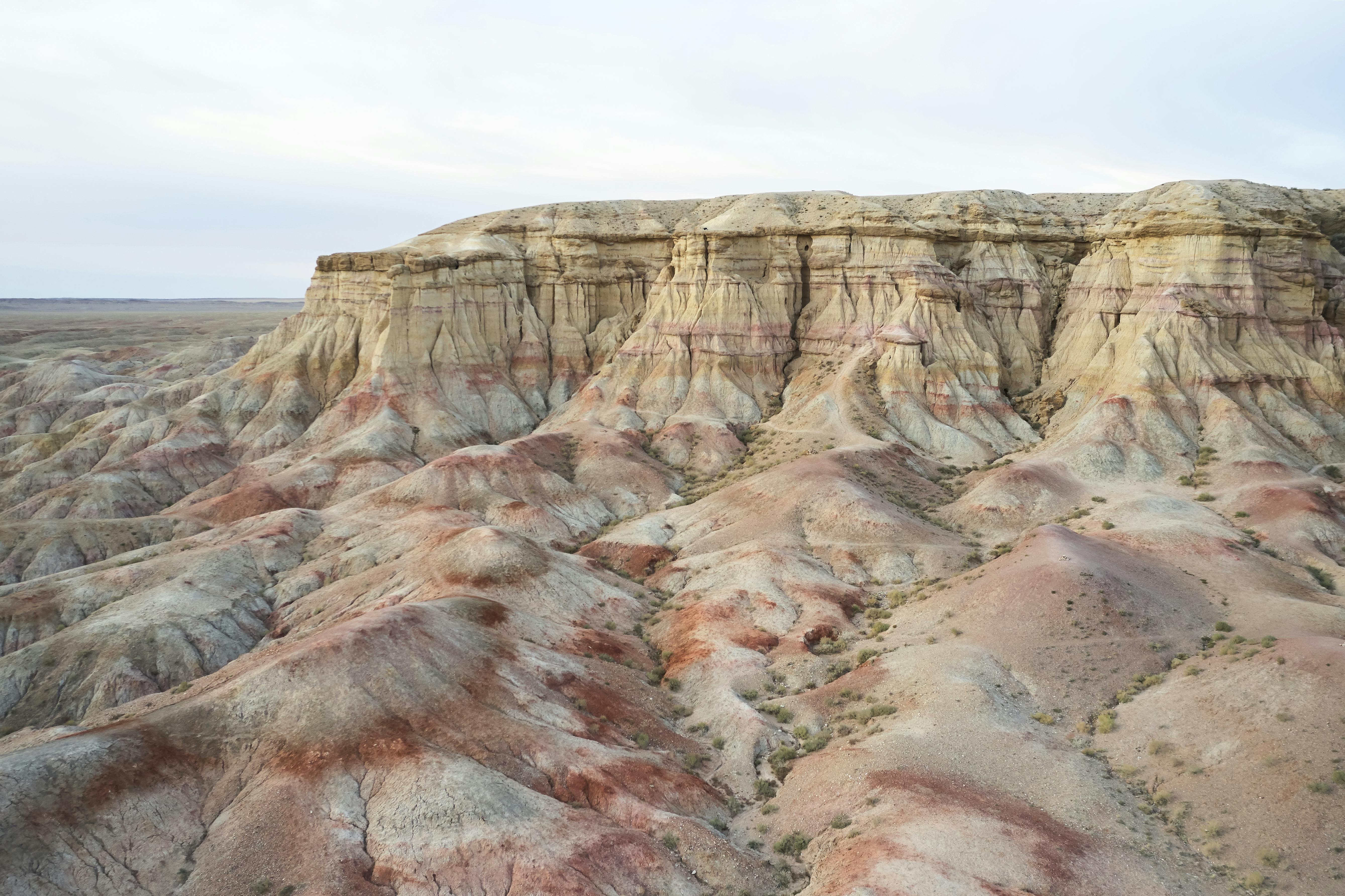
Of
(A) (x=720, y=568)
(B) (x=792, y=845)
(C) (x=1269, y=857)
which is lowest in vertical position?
(B) (x=792, y=845)

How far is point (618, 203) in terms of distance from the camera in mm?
93125

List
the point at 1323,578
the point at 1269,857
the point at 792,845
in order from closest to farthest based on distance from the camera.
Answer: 1. the point at 1269,857
2. the point at 792,845
3. the point at 1323,578

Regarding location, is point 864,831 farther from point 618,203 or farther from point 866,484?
point 618,203

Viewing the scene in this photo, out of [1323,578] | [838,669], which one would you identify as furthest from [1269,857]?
[1323,578]

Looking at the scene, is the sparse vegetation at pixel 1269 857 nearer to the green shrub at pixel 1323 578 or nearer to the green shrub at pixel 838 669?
the green shrub at pixel 838 669

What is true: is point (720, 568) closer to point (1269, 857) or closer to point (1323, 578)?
point (1269, 857)

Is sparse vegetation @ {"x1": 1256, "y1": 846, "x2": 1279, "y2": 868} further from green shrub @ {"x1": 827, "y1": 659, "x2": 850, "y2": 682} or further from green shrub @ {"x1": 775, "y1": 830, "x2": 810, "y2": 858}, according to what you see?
green shrub @ {"x1": 827, "y1": 659, "x2": 850, "y2": 682}

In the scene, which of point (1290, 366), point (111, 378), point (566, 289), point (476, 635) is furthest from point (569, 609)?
point (111, 378)

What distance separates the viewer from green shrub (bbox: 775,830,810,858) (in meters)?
24.8

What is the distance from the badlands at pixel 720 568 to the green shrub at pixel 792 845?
0.09 metres

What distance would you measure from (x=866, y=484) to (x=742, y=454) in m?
14.9

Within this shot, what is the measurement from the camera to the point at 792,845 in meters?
24.9

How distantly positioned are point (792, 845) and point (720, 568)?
898 inches

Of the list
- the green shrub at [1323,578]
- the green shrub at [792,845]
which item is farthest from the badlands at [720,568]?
the green shrub at [1323,578]
